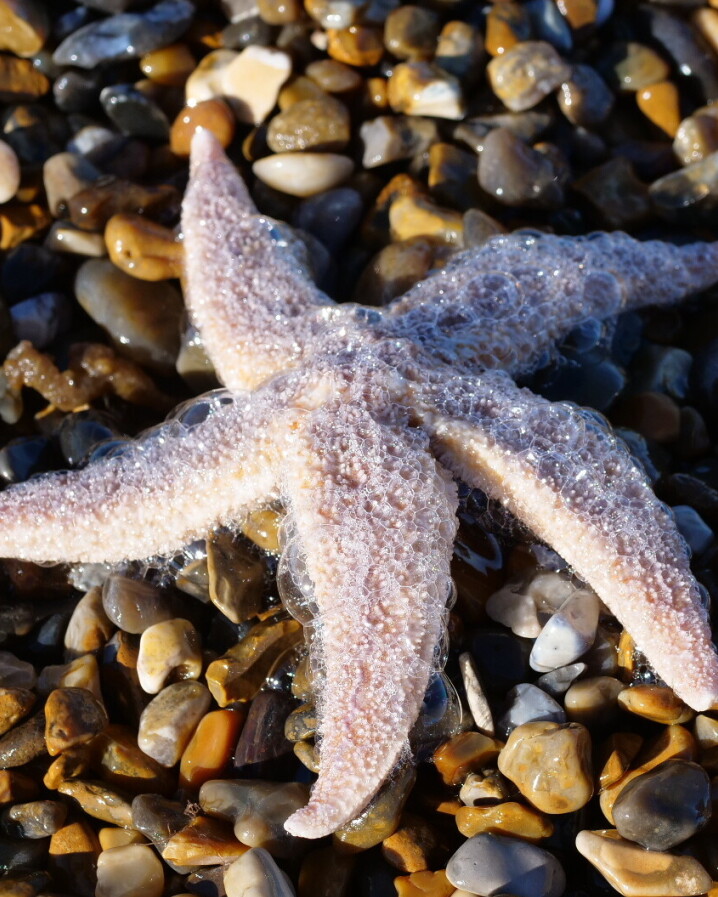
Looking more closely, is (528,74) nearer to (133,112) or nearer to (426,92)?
(426,92)

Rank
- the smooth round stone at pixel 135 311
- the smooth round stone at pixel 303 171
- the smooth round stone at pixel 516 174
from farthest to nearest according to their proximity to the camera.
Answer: the smooth round stone at pixel 303 171
the smooth round stone at pixel 516 174
the smooth round stone at pixel 135 311

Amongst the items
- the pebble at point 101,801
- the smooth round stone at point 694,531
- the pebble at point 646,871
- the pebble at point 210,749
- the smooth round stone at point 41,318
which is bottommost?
the pebble at point 101,801

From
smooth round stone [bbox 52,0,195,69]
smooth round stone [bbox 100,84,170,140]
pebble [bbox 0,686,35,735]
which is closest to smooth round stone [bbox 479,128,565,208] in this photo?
smooth round stone [bbox 100,84,170,140]

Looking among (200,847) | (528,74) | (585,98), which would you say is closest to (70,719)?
(200,847)

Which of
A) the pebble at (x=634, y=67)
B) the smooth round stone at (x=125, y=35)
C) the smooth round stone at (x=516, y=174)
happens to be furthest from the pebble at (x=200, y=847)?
the pebble at (x=634, y=67)

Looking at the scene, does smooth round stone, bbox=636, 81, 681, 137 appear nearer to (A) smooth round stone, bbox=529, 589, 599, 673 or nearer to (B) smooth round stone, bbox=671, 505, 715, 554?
(B) smooth round stone, bbox=671, 505, 715, 554

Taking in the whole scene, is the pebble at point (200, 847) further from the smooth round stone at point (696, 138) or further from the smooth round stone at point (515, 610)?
the smooth round stone at point (696, 138)

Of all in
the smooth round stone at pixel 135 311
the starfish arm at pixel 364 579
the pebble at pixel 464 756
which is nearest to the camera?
the starfish arm at pixel 364 579

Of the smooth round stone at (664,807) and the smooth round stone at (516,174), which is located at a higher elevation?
the smooth round stone at (516,174)
